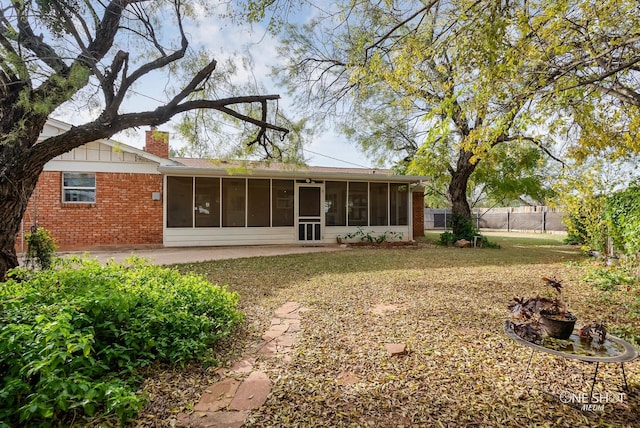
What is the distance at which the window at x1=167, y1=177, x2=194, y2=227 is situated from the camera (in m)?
10.0

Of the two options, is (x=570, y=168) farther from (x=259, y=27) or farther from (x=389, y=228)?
(x=259, y=27)

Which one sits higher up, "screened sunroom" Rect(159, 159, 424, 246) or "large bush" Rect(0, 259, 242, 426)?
"screened sunroom" Rect(159, 159, 424, 246)

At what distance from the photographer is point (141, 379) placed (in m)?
2.33

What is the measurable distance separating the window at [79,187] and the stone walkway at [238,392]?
9.13m

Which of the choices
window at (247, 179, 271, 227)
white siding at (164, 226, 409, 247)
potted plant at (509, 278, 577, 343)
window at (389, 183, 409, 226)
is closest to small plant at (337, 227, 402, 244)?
white siding at (164, 226, 409, 247)

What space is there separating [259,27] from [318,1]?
104 cm

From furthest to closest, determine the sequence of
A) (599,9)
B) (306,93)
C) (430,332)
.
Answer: (306,93) < (599,9) < (430,332)

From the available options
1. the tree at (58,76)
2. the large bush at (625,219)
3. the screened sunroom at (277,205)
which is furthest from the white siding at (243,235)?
the large bush at (625,219)

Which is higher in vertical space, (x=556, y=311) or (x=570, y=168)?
(x=570, y=168)

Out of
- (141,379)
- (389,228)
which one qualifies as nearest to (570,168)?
(389,228)

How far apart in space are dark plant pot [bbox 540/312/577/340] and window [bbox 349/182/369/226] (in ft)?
30.7

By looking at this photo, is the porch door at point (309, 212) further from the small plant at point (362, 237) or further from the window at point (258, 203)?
the window at point (258, 203)

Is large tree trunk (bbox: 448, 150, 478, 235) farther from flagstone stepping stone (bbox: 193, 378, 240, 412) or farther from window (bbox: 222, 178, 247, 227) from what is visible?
flagstone stepping stone (bbox: 193, 378, 240, 412)

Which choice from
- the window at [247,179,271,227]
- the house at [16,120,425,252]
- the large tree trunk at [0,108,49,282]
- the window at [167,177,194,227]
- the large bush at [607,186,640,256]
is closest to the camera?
the large tree trunk at [0,108,49,282]
